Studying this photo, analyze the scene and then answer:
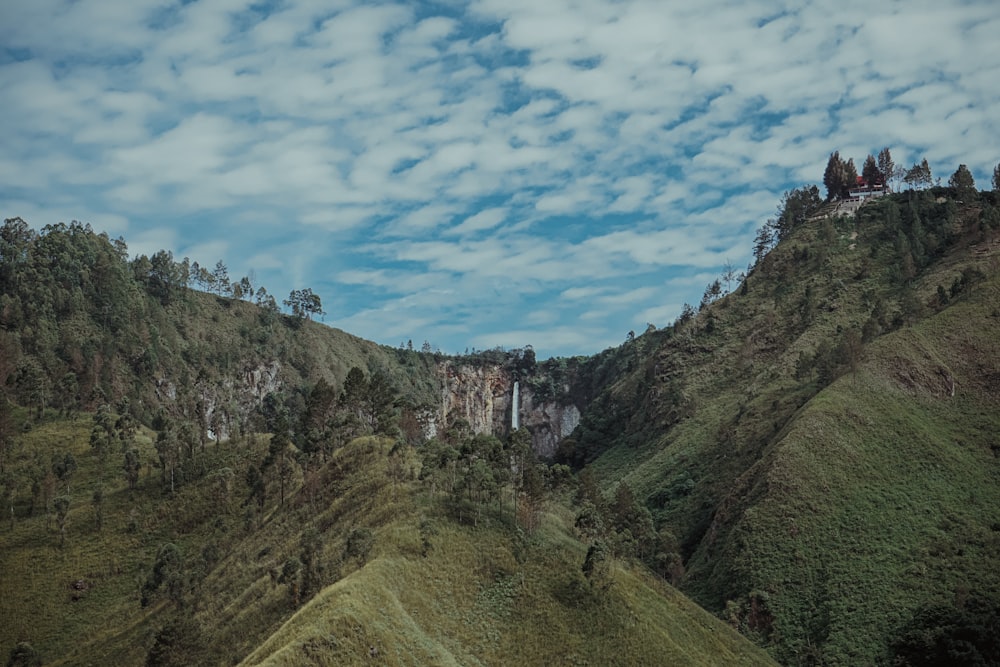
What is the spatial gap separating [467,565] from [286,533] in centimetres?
2861

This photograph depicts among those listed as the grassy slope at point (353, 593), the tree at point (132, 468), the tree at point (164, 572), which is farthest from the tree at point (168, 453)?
the tree at point (164, 572)

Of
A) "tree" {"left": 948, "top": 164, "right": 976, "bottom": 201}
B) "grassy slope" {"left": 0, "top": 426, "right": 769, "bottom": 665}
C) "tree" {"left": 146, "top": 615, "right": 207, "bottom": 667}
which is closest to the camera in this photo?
"grassy slope" {"left": 0, "top": 426, "right": 769, "bottom": 665}

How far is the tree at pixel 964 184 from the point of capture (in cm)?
18200

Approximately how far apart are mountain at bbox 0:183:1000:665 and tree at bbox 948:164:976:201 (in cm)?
495

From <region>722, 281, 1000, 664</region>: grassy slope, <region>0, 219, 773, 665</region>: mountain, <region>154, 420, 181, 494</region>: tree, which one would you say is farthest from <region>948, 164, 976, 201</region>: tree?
<region>154, 420, 181, 494</region>: tree

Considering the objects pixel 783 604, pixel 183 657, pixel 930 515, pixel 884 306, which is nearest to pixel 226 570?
pixel 183 657

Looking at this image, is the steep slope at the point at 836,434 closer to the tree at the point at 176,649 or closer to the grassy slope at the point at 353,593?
the grassy slope at the point at 353,593

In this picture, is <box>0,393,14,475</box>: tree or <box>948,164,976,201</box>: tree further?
<box>948,164,976,201</box>: tree

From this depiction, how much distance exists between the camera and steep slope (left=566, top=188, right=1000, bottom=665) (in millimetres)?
94375

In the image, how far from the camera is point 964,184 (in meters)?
184

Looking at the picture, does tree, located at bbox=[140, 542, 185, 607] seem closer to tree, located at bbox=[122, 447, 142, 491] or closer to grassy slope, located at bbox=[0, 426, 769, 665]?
A: grassy slope, located at bbox=[0, 426, 769, 665]

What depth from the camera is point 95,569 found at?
101750 mm

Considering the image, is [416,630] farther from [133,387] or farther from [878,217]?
[878,217]

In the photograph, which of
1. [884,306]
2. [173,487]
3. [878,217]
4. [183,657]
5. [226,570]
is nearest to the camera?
[183,657]
